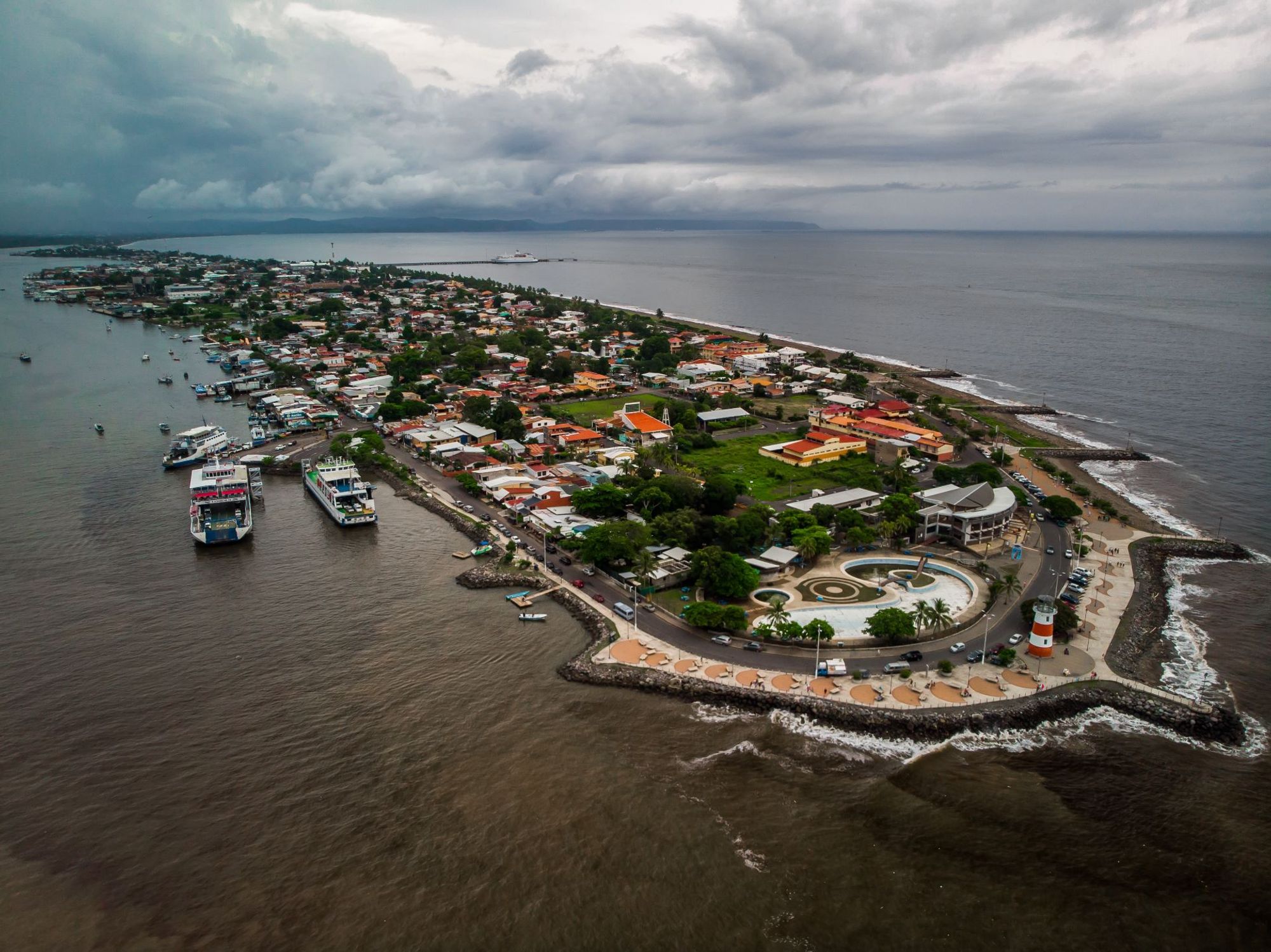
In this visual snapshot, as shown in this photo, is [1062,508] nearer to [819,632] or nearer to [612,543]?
[819,632]

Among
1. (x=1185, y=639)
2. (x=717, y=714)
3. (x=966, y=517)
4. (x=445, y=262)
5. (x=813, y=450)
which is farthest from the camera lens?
(x=445, y=262)

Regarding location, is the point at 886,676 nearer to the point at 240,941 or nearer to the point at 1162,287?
the point at 240,941

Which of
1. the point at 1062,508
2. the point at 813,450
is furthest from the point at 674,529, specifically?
the point at 1062,508

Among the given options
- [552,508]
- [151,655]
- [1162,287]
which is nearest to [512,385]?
[552,508]

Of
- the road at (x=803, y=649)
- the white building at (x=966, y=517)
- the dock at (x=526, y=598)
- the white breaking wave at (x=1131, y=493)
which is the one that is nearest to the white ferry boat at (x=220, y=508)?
the road at (x=803, y=649)

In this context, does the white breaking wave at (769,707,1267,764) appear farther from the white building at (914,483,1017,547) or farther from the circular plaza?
the white building at (914,483,1017,547)

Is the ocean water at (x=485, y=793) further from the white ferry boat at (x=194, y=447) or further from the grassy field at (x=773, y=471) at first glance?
the grassy field at (x=773, y=471)
